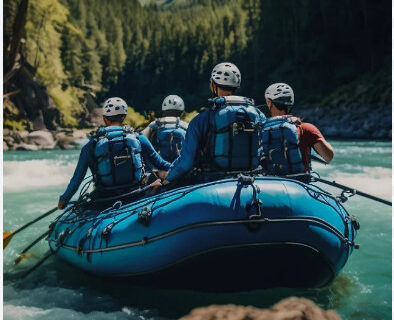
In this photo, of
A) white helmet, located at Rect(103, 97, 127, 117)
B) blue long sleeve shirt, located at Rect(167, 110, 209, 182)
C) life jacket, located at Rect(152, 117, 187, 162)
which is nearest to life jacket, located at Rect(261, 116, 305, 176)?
blue long sleeve shirt, located at Rect(167, 110, 209, 182)

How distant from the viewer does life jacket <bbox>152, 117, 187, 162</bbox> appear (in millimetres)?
6621

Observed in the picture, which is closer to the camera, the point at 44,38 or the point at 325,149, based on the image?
the point at 325,149

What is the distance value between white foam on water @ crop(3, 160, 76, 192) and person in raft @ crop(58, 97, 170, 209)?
808 cm

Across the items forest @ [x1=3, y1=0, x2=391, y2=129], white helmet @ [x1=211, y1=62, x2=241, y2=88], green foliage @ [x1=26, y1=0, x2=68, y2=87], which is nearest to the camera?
white helmet @ [x1=211, y1=62, x2=241, y2=88]

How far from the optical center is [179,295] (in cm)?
461

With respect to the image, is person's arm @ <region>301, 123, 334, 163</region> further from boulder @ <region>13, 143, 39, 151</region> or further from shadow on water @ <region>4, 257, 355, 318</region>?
boulder @ <region>13, 143, 39, 151</region>

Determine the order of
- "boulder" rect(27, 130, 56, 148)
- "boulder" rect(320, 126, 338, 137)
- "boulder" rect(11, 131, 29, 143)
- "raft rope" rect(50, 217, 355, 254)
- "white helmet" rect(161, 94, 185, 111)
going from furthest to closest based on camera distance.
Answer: "boulder" rect(320, 126, 338, 137) < "boulder" rect(27, 130, 56, 148) < "boulder" rect(11, 131, 29, 143) < "white helmet" rect(161, 94, 185, 111) < "raft rope" rect(50, 217, 355, 254)

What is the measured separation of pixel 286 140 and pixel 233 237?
120 centimetres

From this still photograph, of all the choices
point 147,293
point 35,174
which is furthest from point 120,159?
point 35,174

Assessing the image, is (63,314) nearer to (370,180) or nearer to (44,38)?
(370,180)

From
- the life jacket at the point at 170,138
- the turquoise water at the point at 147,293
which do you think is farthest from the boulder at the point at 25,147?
the life jacket at the point at 170,138

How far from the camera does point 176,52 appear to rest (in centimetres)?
7225

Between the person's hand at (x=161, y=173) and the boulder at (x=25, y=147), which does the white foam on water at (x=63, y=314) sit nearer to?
the person's hand at (x=161, y=173)

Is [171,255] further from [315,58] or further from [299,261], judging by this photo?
[315,58]
